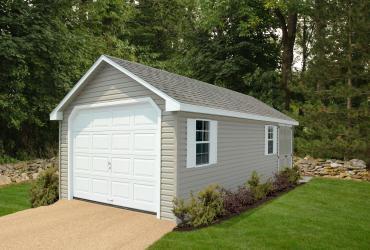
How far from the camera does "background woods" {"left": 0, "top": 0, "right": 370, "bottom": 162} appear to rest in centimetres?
1639

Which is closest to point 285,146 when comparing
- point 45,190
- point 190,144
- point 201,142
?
point 201,142

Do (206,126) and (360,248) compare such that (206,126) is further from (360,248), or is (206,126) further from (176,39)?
(176,39)

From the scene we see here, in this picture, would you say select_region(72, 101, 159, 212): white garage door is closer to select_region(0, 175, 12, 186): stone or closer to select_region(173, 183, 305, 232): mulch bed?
select_region(173, 183, 305, 232): mulch bed

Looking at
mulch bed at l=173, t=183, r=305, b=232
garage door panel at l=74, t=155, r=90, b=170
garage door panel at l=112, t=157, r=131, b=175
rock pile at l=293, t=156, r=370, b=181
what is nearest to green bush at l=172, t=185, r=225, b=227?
mulch bed at l=173, t=183, r=305, b=232

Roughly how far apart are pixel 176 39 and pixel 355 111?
21246 millimetres

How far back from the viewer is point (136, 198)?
369 inches

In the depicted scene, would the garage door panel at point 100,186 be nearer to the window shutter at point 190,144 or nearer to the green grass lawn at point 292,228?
the window shutter at point 190,144

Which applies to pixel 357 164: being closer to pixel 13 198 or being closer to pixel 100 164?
pixel 100 164

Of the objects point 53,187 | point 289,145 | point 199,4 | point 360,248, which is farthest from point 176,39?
point 360,248

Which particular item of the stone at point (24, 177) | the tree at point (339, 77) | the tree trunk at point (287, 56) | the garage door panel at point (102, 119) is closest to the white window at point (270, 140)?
the tree at point (339, 77)

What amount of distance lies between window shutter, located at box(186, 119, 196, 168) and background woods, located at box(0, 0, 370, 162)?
32.7 feet

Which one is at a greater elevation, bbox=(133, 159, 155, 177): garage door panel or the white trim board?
the white trim board

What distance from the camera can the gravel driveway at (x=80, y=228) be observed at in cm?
711

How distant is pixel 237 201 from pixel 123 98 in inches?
177
